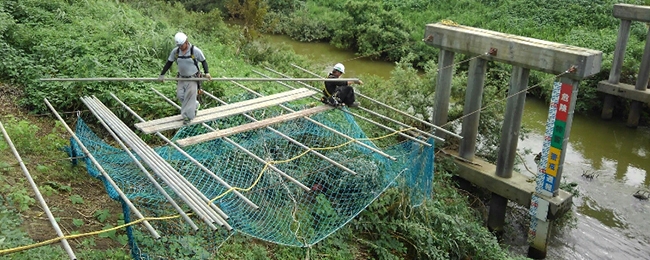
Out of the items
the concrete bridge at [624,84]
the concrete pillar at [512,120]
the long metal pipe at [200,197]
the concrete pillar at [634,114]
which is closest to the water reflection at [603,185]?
the concrete pillar at [634,114]

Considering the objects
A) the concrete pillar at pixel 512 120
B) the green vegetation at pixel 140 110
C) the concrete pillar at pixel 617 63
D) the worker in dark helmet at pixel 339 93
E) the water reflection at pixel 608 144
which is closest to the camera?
the green vegetation at pixel 140 110

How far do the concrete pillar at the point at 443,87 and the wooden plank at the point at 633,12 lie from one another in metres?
6.19

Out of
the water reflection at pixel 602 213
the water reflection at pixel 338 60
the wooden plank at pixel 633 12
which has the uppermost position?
the wooden plank at pixel 633 12

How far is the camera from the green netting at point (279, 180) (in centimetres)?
662

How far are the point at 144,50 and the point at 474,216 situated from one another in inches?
295

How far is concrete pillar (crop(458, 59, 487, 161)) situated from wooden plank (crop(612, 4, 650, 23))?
6015 millimetres

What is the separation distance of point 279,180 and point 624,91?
11.6 meters

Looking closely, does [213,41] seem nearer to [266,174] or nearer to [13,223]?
[266,174]

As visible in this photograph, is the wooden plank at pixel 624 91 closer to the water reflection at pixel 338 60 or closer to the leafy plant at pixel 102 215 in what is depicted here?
the water reflection at pixel 338 60

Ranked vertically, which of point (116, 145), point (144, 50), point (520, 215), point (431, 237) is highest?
point (144, 50)

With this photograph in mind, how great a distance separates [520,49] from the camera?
923 centimetres

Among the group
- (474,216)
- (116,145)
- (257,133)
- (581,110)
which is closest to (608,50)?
(581,110)

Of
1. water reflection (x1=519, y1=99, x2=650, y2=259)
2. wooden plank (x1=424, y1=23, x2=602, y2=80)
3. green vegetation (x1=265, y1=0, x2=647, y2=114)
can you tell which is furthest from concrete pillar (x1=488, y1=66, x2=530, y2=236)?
green vegetation (x1=265, y1=0, x2=647, y2=114)

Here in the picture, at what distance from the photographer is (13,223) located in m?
5.86
